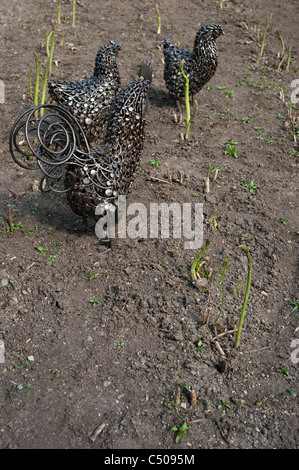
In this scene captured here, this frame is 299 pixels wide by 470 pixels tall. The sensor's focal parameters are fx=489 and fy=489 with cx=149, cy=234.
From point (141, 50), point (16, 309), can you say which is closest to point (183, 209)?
point (16, 309)

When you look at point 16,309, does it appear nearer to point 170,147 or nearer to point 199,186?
point 199,186

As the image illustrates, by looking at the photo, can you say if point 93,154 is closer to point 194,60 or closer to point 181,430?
point 181,430

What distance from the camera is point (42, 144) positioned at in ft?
9.95

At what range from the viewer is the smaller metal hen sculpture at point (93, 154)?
3269 mm

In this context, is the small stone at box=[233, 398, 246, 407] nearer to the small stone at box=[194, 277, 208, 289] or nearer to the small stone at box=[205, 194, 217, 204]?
the small stone at box=[194, 277, 208, 289]

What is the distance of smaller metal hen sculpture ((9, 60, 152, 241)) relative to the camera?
3.27 metres

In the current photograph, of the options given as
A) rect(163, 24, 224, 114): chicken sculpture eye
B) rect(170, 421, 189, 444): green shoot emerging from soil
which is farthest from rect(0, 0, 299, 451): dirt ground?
rect(163, 24, 224, 114): chicken sculpture eye

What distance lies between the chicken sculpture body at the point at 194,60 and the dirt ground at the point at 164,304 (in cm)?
42

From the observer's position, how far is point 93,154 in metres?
3.48

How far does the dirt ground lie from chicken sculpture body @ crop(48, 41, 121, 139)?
1.97 feet
